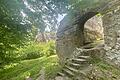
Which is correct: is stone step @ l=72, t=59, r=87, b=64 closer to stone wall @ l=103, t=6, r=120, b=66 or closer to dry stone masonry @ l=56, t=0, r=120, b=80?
dry stone masonry @ l=56, t=0, r=120, b=80

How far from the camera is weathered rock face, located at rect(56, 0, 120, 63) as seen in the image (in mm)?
8531

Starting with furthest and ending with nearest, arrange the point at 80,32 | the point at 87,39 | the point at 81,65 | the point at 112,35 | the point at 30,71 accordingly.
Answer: the point at 30,71, the point at 87,39, the point at 80,32, the point at 81,65, the point at 112,35

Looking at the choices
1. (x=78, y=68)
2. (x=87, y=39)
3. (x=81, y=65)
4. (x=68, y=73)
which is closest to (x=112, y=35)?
(x=81, y=65)

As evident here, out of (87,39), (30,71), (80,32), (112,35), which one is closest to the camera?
(112,35)

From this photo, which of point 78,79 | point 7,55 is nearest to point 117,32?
point 78,79

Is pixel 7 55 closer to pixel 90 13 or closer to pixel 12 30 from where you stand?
pixel 12 30

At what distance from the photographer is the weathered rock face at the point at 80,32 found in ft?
28.0

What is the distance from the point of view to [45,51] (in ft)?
85.7

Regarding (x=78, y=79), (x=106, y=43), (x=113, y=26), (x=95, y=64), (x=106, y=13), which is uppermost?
(x=106, y=13)

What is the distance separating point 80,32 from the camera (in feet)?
41.7

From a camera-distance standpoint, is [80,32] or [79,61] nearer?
[79,61]

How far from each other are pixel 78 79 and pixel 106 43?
1982 mm

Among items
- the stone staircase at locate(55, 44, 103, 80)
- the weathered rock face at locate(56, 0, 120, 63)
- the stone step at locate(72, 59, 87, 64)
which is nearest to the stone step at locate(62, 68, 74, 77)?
the stone staircase at locate(55, 44, 103, 80)

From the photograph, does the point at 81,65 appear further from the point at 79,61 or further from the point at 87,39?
the point at 87,39
